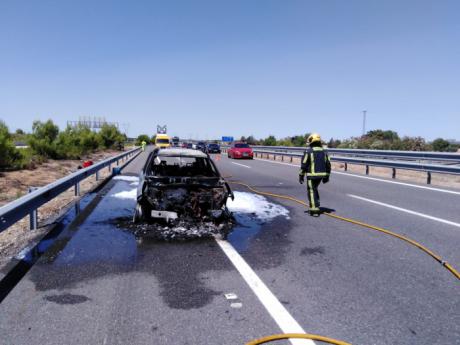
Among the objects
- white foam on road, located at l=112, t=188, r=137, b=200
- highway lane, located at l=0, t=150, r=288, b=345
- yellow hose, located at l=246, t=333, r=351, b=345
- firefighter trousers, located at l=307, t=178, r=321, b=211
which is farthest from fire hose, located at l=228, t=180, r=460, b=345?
white foam on road, located at l=112, t=188, r=137, b=200

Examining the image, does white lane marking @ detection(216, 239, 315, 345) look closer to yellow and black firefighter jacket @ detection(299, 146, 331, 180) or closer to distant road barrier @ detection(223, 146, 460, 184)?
yellow and black firefighter jacket @ detection(299, 146, 331, 180)

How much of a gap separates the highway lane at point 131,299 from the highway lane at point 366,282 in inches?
20.8

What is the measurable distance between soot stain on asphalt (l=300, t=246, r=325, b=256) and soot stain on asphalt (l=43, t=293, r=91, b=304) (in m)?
Answer: 2.90

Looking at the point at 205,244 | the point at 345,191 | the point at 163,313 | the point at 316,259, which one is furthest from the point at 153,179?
the point at 345,191

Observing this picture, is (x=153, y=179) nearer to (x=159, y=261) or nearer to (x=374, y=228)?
(x=159, y=261)

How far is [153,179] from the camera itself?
661 centimetres

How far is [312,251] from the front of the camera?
17.8ft

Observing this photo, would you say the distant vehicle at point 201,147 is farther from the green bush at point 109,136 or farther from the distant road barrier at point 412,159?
the green bush at point 109,136

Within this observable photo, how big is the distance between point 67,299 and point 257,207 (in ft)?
18.8

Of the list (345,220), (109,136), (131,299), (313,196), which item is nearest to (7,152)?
(313,196)

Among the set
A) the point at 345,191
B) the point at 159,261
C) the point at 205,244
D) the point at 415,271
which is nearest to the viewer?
the point at 415,271

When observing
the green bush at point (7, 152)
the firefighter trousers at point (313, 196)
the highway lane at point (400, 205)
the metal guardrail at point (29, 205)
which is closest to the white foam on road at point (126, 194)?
the metal guardrail at point (29, 205)

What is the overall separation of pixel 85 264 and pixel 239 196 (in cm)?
618

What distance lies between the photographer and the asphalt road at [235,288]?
310 cm
